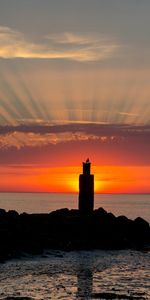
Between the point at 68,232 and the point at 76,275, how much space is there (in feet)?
27.7

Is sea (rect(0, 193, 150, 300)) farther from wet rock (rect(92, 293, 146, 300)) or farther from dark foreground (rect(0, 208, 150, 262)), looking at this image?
dark foreground (rect(0, 208, 150, 262))

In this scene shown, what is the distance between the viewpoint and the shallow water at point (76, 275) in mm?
19594

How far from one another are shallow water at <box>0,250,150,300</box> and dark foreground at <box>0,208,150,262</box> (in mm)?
1143

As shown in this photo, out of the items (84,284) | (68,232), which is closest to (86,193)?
(68,232)

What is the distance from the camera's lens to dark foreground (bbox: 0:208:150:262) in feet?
91.7

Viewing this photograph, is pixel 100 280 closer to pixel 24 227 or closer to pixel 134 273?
pixel 134 273

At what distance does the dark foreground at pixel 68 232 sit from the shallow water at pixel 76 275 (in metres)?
1.14

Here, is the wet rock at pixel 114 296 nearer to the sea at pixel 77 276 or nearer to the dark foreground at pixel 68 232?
the sea at pixel 77 276

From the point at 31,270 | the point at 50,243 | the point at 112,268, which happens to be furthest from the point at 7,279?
the point at 50,243

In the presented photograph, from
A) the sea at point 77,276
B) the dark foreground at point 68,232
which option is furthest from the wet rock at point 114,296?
the dark foreground at point 68,232

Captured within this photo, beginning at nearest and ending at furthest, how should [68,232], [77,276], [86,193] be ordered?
[77,276]
[68,232]
[86,193]

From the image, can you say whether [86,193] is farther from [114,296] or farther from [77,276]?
[114,296]

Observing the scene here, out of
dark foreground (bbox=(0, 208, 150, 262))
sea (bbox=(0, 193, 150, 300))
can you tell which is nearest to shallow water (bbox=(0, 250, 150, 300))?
sea (bbox=(0, 193, 150, 300))

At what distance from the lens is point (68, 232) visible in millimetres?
31703
